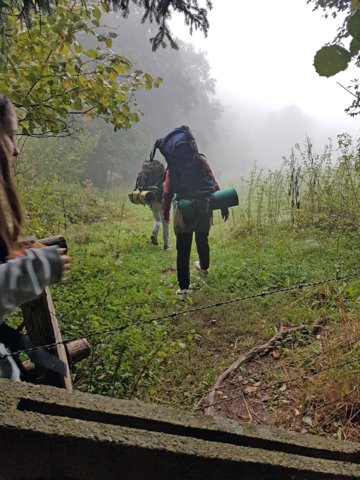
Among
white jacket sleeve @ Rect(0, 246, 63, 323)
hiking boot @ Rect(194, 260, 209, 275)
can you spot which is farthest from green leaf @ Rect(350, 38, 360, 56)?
hiking boot @ Rect(194, 260, 209, 275)

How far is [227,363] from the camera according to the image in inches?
122

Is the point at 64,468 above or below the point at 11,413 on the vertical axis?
below

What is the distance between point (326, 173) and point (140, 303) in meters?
4.77

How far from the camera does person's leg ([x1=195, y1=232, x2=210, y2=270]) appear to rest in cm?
476

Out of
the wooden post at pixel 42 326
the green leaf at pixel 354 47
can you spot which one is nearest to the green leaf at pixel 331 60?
the green leaf at pixel 354 47

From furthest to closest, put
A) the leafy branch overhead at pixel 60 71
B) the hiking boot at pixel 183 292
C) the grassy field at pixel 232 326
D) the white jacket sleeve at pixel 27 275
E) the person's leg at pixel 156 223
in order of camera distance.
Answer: the person's leg at pixel 156 223
the hiking boot at pixel 183 292
the leafy branch overhead at pixel 60 71
the grassy field at pixel 232 326
the white jacket sleeve at pixel 27 275

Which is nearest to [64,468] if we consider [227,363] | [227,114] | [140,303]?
[227,363]

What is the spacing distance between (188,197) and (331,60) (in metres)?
3.79

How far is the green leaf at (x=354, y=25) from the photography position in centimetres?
55

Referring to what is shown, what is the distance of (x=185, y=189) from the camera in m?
4.34

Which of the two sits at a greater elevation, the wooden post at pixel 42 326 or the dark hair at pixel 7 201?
the dark hair at pixel 7 201

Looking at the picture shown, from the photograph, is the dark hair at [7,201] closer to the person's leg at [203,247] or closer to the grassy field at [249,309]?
the grassy field at [249,309]

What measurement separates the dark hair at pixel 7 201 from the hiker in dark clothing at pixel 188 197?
294 centimetres

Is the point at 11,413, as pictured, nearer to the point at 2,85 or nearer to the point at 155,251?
the point at 2,85
